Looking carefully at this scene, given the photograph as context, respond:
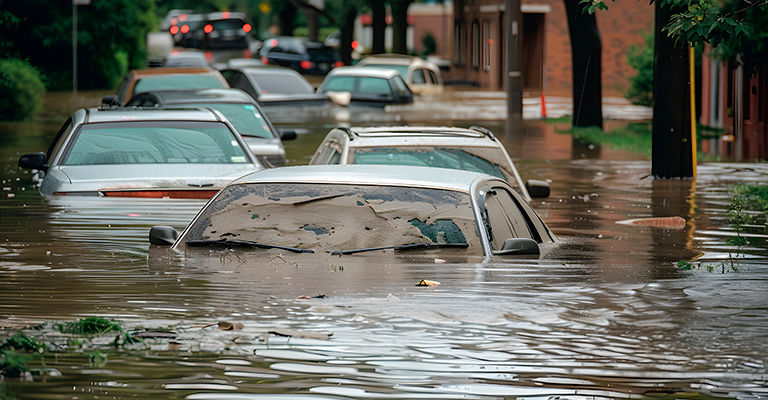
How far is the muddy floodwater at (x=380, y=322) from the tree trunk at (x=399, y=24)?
4096cm

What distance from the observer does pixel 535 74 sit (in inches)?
1882

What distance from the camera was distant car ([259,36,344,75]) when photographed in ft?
181

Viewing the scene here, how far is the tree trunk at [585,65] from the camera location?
1108 inches

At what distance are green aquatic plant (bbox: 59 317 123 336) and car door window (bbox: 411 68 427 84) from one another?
31.1 m

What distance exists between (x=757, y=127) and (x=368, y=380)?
2354cm

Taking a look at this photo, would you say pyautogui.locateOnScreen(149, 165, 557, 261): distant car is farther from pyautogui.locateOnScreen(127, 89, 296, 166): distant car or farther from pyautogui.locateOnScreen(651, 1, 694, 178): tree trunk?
pyautogui.locateOnScreen(651, 1, 694, 178): tree trunk

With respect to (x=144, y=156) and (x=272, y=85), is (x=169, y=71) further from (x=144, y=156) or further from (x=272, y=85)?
(x=144, y=156)

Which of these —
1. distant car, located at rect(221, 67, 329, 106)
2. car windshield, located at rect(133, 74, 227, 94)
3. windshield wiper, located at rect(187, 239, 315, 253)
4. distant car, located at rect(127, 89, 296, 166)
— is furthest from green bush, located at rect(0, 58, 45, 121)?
windshield wiper, located at rect(187, 239, 315, 253)

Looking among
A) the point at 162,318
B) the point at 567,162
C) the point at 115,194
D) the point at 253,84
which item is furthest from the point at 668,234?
the point at 253,84

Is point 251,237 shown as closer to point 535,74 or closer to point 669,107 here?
point 669,107

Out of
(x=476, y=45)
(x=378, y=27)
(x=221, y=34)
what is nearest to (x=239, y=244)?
(x=378, y=27)

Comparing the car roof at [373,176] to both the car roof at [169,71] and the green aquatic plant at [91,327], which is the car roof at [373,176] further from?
the car roof at [169,71]

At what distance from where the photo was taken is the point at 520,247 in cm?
747

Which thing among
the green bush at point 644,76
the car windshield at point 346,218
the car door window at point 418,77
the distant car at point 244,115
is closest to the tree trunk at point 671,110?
the distant car at point 244,115
